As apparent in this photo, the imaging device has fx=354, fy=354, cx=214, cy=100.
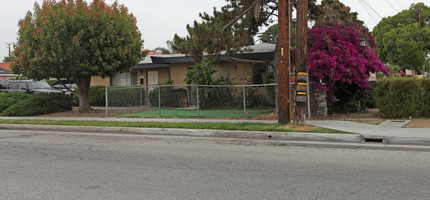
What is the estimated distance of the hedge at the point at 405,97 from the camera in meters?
12.1

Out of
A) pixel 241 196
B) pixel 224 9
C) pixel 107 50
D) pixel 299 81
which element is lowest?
pixel 241 196

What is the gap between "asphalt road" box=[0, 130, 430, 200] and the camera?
4910mm

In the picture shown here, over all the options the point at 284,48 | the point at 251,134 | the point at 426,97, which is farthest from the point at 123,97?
the point at 426,97

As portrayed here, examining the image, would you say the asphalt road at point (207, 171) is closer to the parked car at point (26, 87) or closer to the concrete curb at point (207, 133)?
the concrete curb at point (207, 133)

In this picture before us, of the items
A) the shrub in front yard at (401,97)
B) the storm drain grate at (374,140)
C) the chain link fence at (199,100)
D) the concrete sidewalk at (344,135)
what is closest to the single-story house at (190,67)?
the chain link fence at (199,100)

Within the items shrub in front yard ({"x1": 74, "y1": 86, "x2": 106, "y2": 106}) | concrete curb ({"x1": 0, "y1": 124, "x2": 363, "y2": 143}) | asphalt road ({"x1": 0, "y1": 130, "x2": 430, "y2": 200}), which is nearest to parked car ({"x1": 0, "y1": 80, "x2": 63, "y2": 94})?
shrub in front yard ({"x1": 74, "y1": 86, "x2": 106, "y2": 106})

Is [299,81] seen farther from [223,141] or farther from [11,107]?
[11,107]

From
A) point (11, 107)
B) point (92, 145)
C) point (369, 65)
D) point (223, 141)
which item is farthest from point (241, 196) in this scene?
point (11, 107)

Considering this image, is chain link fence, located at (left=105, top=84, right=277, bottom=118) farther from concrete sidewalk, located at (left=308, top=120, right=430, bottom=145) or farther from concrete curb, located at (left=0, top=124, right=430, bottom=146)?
concrete sidewalk, located at (left=308, top=120, right=430, bottom=145)

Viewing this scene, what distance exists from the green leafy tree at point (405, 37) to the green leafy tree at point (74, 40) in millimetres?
28346

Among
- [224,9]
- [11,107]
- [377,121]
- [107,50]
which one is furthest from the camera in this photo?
[11,107]

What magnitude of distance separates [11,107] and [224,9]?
37.2ft

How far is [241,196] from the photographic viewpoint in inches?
186

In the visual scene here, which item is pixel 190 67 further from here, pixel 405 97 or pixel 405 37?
pixel 405 37
